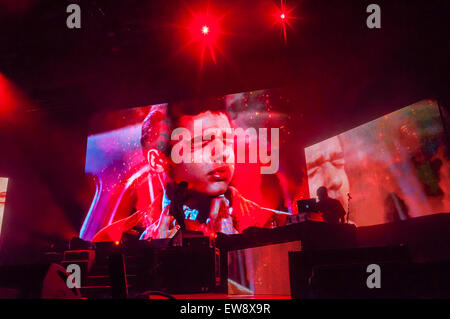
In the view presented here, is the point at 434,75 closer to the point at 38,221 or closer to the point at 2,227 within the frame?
the point at 38,221

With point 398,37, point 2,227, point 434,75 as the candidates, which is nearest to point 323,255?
point 434,75

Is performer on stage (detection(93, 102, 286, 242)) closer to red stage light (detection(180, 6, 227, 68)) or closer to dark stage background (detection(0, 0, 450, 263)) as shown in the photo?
dark stage background (detection(0, 0, 450, 263))

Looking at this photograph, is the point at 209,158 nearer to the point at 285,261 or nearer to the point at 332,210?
the point at 332,210

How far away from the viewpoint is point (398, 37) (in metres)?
5.11

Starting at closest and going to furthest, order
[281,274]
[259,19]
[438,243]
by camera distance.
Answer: [281,274], [438,243], [259,19]

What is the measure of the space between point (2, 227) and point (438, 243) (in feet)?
26.5

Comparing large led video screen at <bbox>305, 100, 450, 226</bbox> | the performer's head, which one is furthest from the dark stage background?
the performer's head

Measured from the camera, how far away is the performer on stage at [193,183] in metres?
5.72

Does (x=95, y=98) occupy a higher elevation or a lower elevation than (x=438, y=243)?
higher

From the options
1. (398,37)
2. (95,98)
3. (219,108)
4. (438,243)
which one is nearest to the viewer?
(438,243)

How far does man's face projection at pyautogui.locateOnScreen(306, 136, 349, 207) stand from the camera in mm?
5098

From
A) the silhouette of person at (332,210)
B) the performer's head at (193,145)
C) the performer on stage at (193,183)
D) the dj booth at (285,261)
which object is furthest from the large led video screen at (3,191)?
the silhouette of person at (332,210)

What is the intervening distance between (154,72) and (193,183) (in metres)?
2.66

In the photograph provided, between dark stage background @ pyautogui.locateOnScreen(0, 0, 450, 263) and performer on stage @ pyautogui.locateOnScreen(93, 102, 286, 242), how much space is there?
0.83 meters
